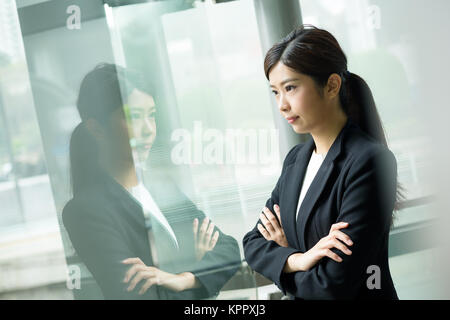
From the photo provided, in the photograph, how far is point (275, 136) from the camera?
176 cm

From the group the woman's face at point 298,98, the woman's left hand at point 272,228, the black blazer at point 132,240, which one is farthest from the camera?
the black blazer at point 132,240

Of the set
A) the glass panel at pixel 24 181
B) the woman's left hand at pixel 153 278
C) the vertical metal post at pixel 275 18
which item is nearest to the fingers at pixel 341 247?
the woman's left hand at pixel 153 278

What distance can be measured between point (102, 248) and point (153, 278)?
0.21 metres

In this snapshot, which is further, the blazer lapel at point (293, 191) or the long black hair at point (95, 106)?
the long black hair at point (95, 106)

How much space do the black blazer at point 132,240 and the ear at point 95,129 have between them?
0.15 metres

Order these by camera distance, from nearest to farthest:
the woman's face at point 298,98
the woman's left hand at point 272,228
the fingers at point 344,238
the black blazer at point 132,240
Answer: the fingers at point 344,238
the woman's face at point 298,98
the woman's left hand at point 272,228
the black blazer at point 132,240

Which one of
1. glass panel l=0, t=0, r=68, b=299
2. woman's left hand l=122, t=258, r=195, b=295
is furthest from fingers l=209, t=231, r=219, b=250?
glass panel l=0, t=0, r=68, b=299

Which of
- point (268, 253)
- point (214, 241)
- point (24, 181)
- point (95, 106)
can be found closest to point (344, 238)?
point (268, 253)

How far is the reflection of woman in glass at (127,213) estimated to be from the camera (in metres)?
1.66

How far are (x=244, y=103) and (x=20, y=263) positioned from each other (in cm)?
105

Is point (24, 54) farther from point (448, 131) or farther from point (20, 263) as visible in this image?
point (448, 131)

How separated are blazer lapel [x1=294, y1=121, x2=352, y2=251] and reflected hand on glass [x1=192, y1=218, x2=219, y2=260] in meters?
0.49

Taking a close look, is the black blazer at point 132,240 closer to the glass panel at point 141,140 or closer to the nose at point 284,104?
the glass panel at point 141,140
